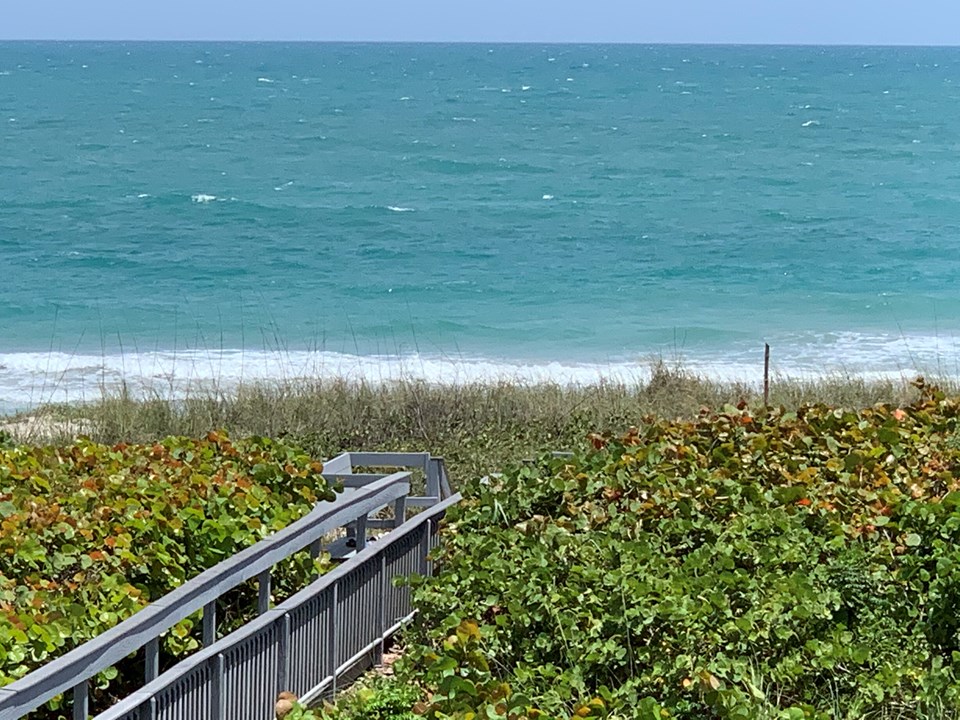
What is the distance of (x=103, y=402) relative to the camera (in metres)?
15.9

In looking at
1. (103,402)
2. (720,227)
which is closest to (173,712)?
(103,402)

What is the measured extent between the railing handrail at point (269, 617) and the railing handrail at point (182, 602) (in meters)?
0.17

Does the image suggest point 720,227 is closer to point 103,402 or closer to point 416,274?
point 416,274

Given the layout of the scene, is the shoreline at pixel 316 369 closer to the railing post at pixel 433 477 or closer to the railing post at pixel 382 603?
the railing post at pixel 433 477

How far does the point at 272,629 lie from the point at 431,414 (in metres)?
8.01

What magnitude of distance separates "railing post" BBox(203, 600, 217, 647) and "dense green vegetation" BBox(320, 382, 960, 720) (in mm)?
957

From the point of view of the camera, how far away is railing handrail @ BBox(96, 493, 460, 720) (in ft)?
19.9

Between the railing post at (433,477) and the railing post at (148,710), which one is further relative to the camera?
the railing post at (433,477)

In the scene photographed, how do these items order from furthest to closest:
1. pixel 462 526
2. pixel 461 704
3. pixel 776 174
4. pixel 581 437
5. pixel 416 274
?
pixel 776 174 → pixel 416 274 → pixel 581 437 → pixel 462 526 → pixel 461 704

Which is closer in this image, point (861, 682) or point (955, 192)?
point (861, 682)

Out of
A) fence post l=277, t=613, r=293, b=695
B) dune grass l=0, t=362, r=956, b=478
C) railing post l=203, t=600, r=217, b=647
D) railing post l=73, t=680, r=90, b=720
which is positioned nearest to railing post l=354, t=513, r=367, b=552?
fence post l=277, t=613, r=293, b=695

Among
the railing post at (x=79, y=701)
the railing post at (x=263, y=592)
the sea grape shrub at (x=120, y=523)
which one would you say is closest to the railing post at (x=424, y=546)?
the sea grape shrub at (x=120, y=523)

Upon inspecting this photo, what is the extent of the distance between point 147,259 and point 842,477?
34.6m

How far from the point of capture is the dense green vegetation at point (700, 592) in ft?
20.2
